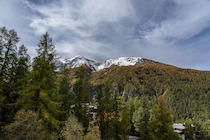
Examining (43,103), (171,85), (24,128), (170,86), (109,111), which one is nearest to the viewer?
(24,128)

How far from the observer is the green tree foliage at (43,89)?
41.0ft

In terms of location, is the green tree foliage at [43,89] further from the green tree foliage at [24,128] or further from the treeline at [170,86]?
the treeline at [170,86]

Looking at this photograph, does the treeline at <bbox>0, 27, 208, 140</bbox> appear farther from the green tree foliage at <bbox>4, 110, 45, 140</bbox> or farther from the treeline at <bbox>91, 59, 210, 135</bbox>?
the treeline at <bbox>91, 59, 210, 135</bbox>

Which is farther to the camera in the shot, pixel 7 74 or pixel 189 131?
pixel 189 131

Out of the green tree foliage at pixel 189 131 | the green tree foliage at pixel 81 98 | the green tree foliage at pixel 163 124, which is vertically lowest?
the green tree foliage at pixel 189 131

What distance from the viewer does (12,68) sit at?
655 inches

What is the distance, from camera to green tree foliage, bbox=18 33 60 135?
12.5m

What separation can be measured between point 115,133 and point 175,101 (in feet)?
427

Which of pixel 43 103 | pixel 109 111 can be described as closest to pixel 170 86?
pixel 109 111

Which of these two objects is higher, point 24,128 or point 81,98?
point 81,98

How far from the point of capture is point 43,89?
13492 millimetres

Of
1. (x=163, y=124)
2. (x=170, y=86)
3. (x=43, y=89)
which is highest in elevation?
(x=170, y=86)

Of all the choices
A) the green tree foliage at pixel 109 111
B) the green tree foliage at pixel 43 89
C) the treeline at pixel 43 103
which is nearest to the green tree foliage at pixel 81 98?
the treeline at pixel 43 103

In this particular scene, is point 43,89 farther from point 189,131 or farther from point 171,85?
point 171,85
